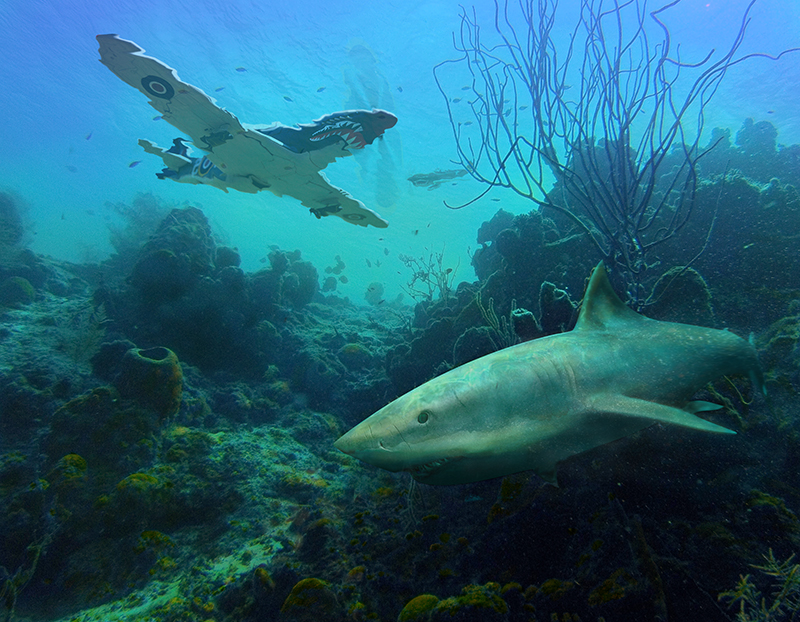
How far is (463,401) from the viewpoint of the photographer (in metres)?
1.47

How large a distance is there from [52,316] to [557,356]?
32.8 feet

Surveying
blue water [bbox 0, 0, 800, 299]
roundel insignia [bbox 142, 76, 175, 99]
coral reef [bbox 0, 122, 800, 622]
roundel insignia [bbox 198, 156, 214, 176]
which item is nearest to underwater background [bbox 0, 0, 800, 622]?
coral reef [bbox 0, 122, 800, 622]

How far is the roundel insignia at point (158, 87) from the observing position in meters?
4.72

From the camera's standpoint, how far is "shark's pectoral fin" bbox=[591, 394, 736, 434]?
1.42m

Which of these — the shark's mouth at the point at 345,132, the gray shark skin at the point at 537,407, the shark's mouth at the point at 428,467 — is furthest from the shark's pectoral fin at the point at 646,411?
the shark's mouth at the point at 345,132

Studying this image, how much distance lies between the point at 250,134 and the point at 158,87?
1.34 m

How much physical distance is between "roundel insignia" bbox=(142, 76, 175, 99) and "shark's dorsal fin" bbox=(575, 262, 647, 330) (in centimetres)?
653

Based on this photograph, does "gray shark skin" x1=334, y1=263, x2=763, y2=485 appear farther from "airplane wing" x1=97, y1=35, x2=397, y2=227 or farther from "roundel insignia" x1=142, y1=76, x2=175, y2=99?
"roundel insignia" x1=142, y1=76, x2=175, y2=99

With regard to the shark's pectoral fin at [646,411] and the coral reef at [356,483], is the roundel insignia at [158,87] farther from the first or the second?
the shark's pectoral fin at [646,411]

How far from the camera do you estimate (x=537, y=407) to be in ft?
4.85

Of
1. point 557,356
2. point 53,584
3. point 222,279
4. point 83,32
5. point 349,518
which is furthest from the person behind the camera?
point 83,32

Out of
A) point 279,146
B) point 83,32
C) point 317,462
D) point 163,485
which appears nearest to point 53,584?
point 163,485

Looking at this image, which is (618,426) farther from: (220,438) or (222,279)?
(222,279)

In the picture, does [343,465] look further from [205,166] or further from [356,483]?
[205,166]
